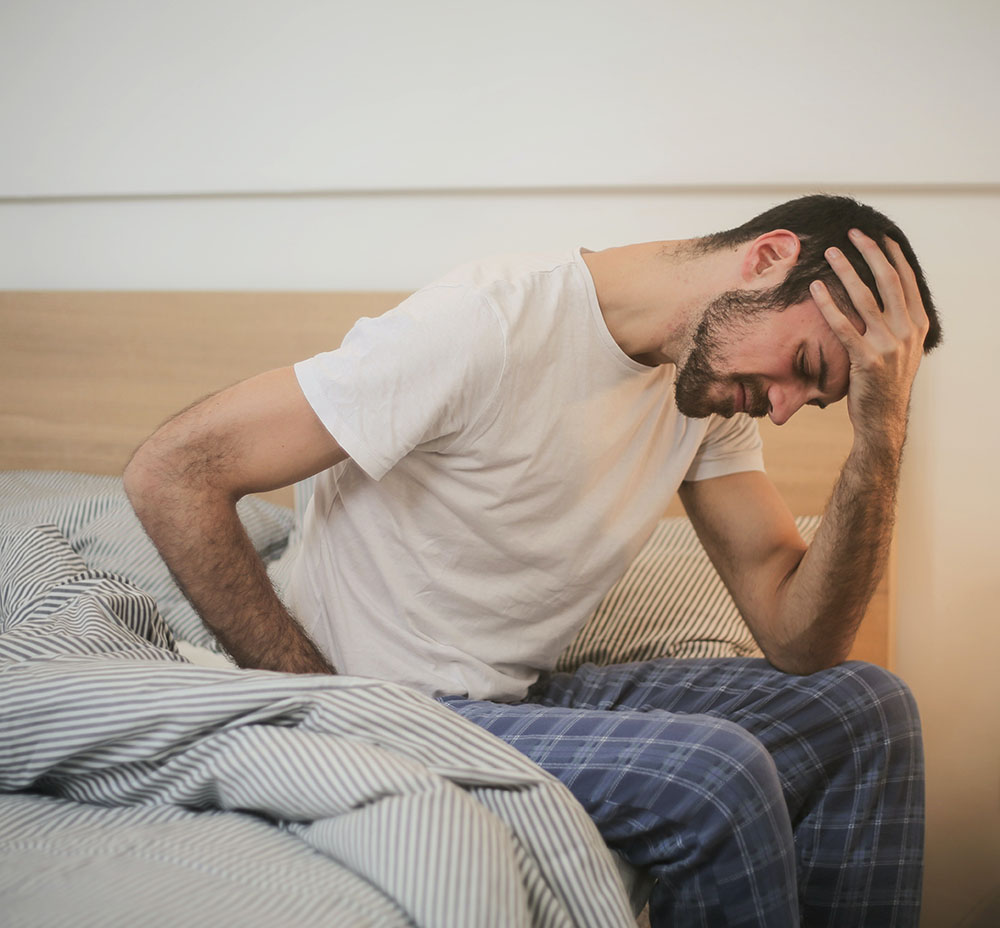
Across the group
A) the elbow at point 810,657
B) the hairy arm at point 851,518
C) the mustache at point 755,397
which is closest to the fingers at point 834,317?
the hairy arm at point 851,518

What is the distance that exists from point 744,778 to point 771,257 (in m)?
0.59

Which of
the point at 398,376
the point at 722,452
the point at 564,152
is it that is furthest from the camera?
the point at 564,152

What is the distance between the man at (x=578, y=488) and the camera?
1.00 meters

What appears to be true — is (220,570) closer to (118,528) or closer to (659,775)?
(659,775)

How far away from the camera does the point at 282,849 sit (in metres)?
0.68

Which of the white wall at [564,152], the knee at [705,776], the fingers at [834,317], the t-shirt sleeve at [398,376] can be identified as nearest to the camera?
the knee at [705,776]

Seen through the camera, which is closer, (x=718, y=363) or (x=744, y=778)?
(x=744, y=778)

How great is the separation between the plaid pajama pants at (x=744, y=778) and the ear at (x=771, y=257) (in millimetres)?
485

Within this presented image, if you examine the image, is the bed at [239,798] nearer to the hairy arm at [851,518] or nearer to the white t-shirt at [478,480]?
the white t-shirt at [478,480]

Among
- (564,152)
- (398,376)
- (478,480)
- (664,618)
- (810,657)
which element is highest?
(564,152)

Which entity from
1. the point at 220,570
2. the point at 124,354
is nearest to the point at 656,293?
the point at 220,570

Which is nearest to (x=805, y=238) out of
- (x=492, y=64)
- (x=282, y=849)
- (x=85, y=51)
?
(x=282, y=849)

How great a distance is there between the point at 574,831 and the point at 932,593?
4.57ft

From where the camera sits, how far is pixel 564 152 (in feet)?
6.12
